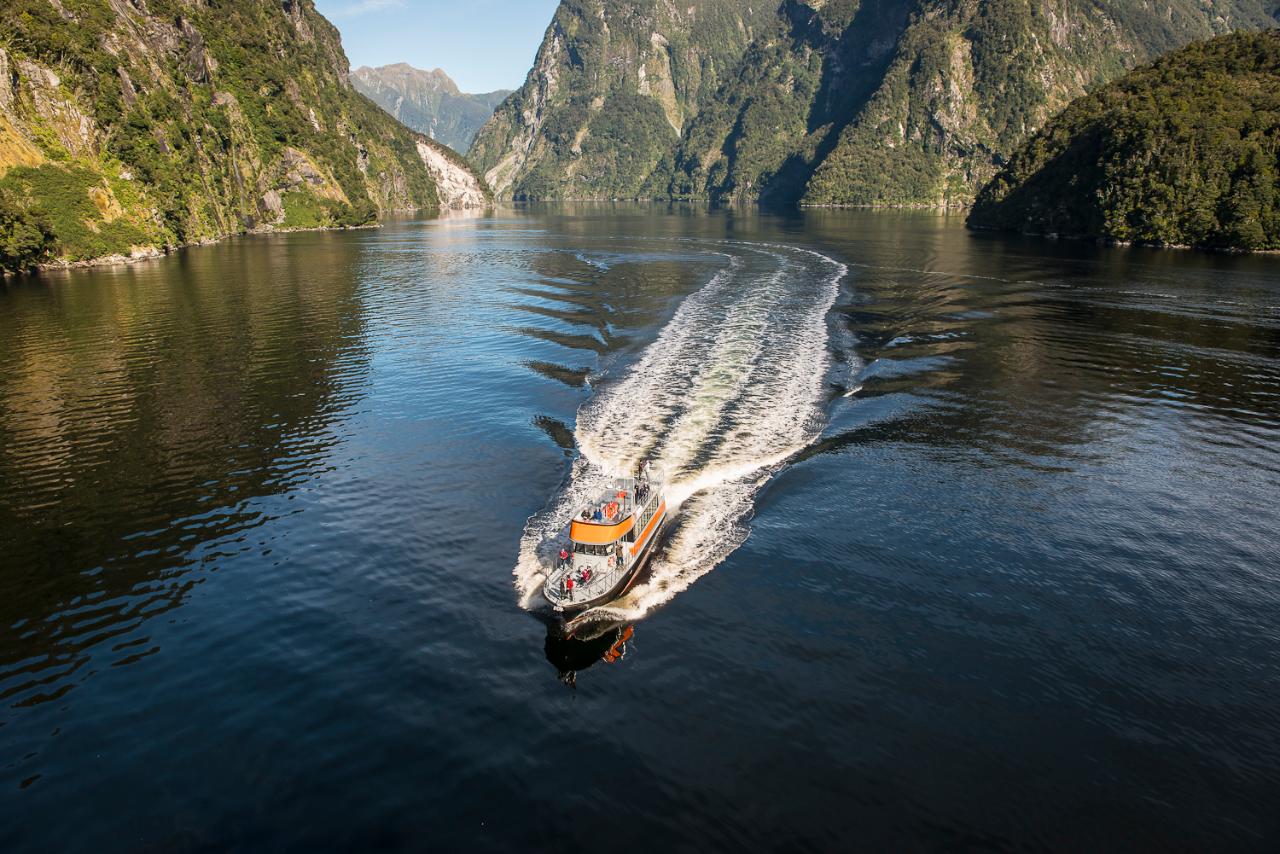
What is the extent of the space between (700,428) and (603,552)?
19.9 m

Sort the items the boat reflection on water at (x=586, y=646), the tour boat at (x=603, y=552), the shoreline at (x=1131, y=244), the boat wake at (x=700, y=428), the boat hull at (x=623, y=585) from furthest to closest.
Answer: the shoreline at (x=1131, y=244) → the boat wake at (x=700, y=428) → the tour boat at (x=603, y=552) → the boat hull at (x=623, y=585) → the boat reflection on water at (x=586, y=646)

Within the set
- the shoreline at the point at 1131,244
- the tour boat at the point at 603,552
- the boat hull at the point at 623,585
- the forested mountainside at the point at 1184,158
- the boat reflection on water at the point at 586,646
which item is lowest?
the boat reflection on water at the point at 586,646

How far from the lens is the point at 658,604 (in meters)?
29.8

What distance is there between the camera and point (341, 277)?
413 ft

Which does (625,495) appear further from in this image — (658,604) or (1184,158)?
(1184,158)

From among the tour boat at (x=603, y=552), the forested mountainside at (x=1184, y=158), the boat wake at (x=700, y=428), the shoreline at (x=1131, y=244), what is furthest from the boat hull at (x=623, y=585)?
the shoreline at (x=1131, y=244)

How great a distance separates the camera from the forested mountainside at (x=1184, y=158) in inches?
5418

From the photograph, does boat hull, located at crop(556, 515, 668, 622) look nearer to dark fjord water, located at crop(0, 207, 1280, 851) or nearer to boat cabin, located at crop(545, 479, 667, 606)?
boat cabin, located at crop(545, 479, 667, 606)

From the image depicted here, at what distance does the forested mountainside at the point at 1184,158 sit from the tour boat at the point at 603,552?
561 feet

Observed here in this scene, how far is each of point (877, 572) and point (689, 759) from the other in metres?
15.1

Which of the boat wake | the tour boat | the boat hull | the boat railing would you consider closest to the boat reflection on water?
the boat wake

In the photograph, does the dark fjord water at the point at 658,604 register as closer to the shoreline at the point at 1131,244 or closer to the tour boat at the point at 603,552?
the tour boat at the point at 603,552

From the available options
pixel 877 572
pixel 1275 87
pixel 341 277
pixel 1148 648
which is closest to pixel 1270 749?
pixel 1148 648

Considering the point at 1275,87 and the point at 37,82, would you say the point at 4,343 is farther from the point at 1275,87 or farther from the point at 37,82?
the point at 1275,87
